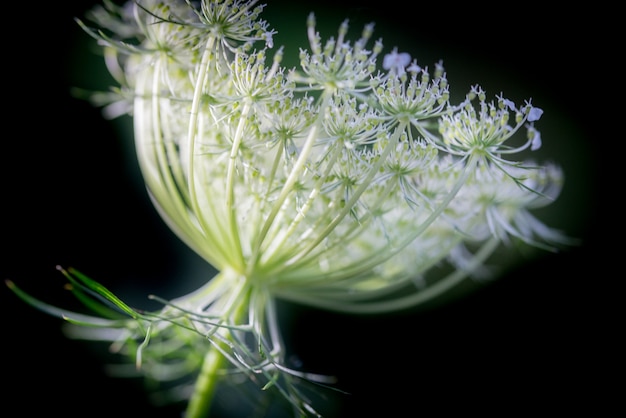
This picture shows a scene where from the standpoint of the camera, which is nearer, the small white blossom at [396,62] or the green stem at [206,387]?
the small white blossom at [396,62]

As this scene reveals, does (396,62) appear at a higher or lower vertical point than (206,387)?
higher

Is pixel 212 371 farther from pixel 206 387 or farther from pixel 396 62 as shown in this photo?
pixel 396 62

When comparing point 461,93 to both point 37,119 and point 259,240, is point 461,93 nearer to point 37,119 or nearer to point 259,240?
point 259,240

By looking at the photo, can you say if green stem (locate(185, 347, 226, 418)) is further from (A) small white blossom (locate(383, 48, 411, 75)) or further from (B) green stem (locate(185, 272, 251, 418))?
(A) small white blossom (locate(383, 48, 411, 75))

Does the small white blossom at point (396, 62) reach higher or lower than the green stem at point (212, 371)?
higher

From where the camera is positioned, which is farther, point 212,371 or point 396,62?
point 212,371

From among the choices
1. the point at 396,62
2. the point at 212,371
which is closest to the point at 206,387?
the point at 212,371

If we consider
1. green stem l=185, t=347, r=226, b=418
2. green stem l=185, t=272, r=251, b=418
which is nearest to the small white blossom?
green stem l=185, t=272, r=251, b=418

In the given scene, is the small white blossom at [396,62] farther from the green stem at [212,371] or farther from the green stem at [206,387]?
the green stem at [206,387]

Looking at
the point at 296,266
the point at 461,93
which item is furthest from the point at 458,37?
the point at 296,266

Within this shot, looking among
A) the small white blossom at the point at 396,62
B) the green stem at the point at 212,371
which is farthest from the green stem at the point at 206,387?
the small white blossom at the point at 396,62

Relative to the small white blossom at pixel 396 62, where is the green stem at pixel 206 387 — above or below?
below

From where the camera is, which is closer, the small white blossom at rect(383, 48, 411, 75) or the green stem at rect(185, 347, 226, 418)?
the small white blossom at rect(383, 48, 411, 75)
